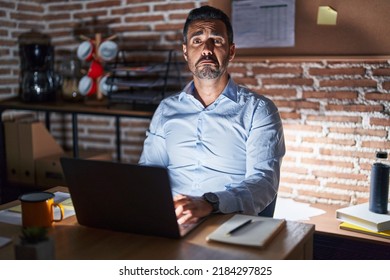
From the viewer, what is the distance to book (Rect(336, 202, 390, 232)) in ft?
6.50

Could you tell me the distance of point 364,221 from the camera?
Answer: 2.03 m

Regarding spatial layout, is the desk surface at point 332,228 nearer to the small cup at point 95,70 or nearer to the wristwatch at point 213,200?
the wristwatch at point 213,200

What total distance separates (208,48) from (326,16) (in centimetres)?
68

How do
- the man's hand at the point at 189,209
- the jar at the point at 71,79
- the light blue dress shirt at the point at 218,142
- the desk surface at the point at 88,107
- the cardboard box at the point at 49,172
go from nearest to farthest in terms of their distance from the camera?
the man's hand at the point at 189,209
the light blue dress shirt at the point at 218,142
the desk surface at the point at 88,107
the cardboard box at the point at 49,172
the jar at the point at 71,79

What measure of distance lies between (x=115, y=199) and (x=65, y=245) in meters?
0.17

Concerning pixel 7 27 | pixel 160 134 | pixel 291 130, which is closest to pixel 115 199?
pixel 160 134

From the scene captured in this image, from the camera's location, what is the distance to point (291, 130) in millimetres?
2568

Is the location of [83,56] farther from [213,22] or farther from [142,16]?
[213,22]

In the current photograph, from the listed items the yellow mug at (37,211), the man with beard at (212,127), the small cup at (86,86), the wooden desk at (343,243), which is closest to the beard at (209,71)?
the man with beard at (212,127)

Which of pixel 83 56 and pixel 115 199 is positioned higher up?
pixel 83 56

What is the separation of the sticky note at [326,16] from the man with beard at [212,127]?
1.72 feet

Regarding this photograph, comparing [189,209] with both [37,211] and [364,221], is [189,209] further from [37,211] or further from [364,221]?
[364,221]

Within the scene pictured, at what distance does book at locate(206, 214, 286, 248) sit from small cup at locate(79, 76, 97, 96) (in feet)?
6.00

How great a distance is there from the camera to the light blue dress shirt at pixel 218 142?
6.10 ft
